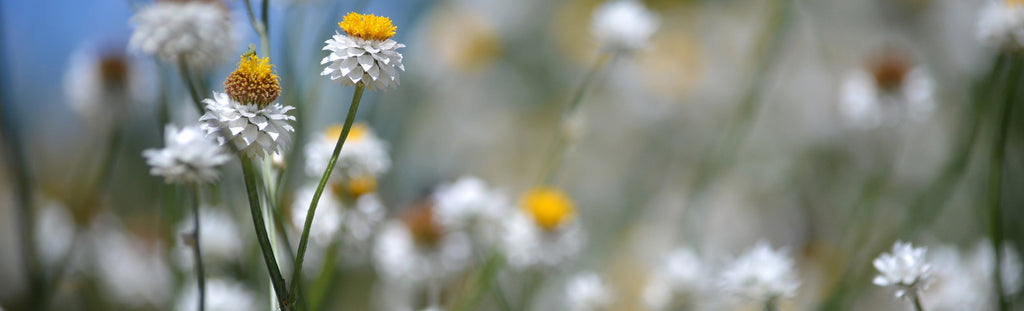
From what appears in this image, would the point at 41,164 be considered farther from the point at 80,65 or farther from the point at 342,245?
the point at 342,245

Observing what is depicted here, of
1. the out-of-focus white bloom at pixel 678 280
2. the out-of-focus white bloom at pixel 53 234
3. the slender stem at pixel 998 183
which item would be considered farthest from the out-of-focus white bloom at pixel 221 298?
the slender stem at pixel 998 183

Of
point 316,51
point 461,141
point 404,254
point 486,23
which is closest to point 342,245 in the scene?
point 404,254

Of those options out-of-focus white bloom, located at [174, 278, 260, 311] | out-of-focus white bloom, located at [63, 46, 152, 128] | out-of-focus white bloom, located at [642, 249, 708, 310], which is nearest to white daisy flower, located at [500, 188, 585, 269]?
out-of-focus white bloom, located at [642, 249, 708, 310]

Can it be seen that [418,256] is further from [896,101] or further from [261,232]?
[896,101]

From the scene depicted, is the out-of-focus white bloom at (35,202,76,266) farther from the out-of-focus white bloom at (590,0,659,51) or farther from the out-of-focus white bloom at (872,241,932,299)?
the out-of-focus white bloom at (872,241,932,299)

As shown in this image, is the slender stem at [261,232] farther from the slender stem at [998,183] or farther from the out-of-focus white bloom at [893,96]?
the out-of-focus white bloom at [893,96]
